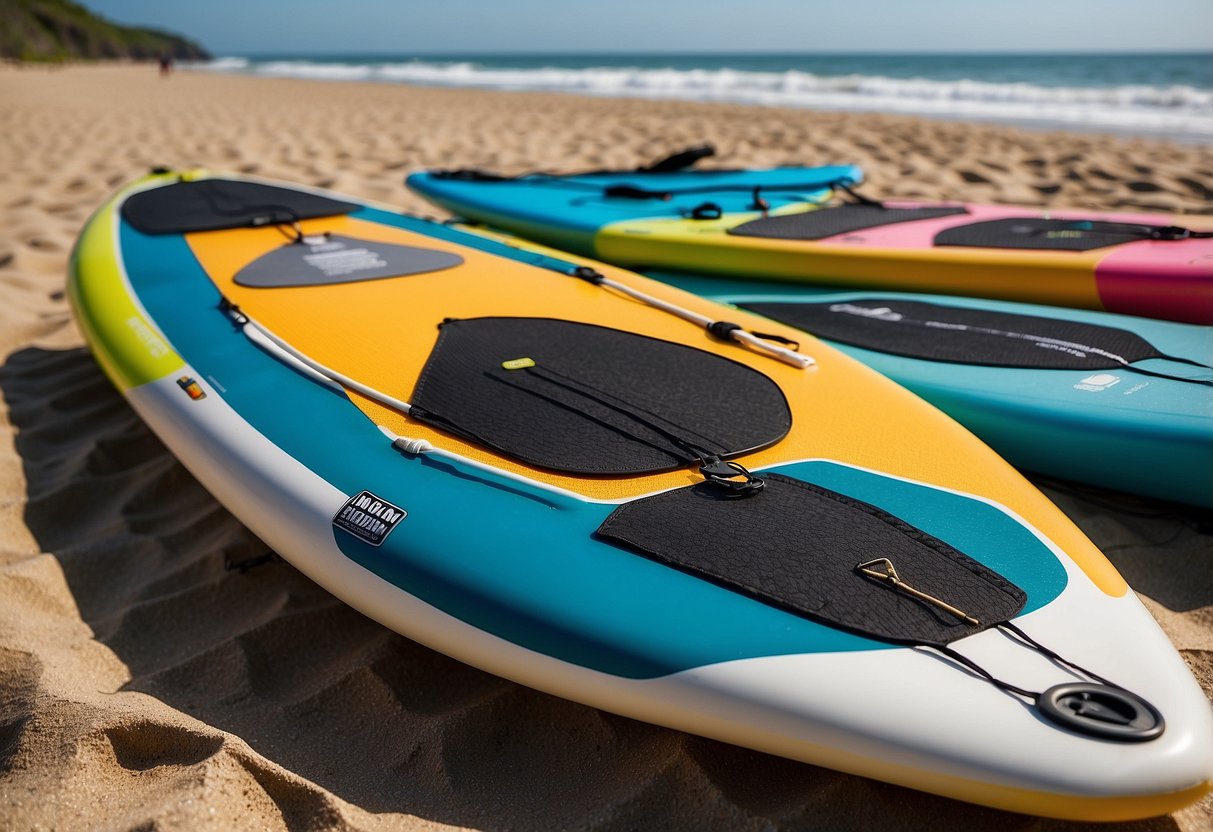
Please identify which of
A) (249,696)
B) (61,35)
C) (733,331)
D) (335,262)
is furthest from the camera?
(61,35)

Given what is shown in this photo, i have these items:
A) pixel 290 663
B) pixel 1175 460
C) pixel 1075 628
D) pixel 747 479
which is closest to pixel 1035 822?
pixel 1075 628

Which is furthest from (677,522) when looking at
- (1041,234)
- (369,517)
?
(1041,234)

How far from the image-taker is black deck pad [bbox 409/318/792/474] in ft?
5.32

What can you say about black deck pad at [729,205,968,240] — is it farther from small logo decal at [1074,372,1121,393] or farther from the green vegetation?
the green vegetation

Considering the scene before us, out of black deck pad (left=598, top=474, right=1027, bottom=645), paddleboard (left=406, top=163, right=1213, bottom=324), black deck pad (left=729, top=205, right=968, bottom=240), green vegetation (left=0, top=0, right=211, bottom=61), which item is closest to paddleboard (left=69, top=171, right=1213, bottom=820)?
black deck pad (left=598, top=474, right=1027, bottom=645)

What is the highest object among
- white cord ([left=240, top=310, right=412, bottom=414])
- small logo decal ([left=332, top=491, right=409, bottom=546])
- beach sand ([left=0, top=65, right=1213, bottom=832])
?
white cord ([left=240, top=310, right=412, bottom=414])

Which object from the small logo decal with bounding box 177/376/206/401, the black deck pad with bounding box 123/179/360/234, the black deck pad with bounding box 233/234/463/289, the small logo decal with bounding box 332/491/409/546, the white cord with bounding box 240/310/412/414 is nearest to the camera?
the small logo decal with bounding box 332/491/409/546

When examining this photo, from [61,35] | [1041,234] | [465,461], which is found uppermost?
[1041,234]

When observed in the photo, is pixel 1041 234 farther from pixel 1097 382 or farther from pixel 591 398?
pixel 591 398

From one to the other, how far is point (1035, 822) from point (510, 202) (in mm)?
3007

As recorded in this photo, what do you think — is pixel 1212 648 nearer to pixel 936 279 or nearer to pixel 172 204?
pixel 936 279

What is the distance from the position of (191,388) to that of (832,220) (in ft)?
7.68

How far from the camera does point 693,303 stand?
7.78 feet

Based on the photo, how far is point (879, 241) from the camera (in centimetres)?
296
